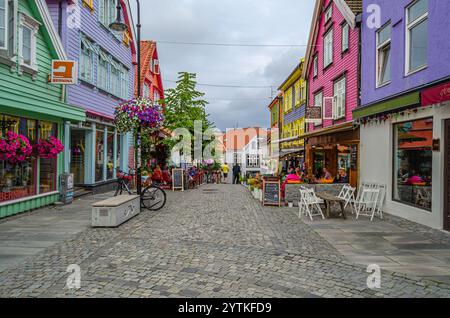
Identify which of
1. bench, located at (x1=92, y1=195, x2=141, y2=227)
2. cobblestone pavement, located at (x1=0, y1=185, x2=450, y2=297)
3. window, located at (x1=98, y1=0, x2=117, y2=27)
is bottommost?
cobblestone pavement, located at (x1=0, y1=185, x2=450, y2=297)

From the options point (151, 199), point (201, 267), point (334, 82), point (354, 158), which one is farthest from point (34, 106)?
point (334, 82)

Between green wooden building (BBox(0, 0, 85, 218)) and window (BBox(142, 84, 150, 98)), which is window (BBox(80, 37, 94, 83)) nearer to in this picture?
green wooden building (BBox(0, 0, 85, 218))

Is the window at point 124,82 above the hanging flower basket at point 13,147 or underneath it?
above

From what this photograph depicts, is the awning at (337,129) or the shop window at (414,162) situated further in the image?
the awning at (337,129)

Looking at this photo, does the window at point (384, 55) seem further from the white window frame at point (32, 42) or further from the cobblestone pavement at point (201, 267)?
the white window frame at point (32, 42)

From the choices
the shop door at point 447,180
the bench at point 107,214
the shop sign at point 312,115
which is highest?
the shop sign at point 312,115

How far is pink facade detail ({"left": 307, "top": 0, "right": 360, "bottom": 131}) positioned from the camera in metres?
15.1

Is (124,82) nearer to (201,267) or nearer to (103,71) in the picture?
(103,71)

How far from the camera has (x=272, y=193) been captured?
13.2 meters

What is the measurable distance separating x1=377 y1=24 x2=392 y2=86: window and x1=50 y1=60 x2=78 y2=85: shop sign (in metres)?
9.78

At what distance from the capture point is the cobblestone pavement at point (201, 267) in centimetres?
459

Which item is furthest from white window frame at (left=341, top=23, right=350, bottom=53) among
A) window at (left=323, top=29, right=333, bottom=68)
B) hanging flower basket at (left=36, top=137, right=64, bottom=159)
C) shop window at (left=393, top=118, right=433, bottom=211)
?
hanging flower basket at (left=36, top=137, right=64, bottom=159)

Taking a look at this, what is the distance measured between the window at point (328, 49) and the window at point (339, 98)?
176 centimetres

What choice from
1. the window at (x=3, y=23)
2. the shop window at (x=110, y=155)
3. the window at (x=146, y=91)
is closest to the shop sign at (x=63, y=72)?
the window at (x=3, y=23)
